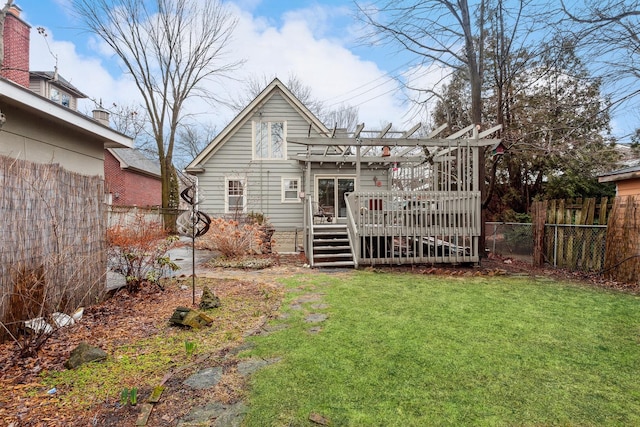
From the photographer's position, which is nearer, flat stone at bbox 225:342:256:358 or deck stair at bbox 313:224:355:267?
flat stone at bbox 225:342:256:358

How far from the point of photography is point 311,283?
6.30 m

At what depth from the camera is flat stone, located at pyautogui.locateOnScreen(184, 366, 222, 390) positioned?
2.54m

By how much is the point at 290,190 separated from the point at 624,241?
33.1 feet

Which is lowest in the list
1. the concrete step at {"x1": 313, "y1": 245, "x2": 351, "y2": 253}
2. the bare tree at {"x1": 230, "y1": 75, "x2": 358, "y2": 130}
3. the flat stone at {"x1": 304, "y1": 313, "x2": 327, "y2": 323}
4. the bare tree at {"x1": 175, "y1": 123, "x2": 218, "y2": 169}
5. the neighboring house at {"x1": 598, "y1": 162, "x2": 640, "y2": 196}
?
the flat stone at {"x1": 304, "y1": 313, "x2": 327, "y2": 323}

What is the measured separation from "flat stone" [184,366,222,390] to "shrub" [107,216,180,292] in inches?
128

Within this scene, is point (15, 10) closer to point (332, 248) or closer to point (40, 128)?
point (40, 128)

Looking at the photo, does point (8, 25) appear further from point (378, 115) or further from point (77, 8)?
point (378, 115)

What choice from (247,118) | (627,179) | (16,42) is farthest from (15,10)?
(627,179)

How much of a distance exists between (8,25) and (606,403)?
39.1ft

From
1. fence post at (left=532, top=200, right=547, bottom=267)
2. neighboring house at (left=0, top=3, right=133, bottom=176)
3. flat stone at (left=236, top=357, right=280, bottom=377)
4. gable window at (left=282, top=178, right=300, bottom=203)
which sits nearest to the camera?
flat stone at (left=236, top=357, right=280, bottom=377)

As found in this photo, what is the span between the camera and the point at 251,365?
9.39ft

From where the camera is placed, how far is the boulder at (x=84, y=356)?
2.87m

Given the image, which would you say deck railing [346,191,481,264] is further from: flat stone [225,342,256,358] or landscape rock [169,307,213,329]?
flat stone [225,342,256,358]

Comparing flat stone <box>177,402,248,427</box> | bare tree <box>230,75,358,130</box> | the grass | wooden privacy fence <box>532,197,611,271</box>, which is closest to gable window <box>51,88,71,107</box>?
bare tree <box>230,75,358,130</box>
